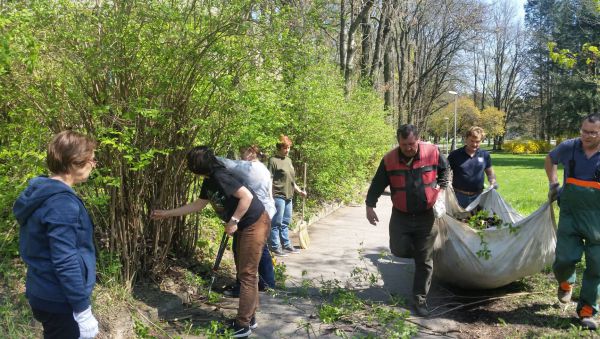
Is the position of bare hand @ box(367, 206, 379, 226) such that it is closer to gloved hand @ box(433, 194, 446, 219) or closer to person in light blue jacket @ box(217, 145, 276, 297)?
gloved hand @ box(433, 194, 446, 219)

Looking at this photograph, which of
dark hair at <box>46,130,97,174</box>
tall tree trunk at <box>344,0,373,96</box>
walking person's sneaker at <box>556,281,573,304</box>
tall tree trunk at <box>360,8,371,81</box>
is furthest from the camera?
tall tree trunk at <box>360,8,371,81</box>

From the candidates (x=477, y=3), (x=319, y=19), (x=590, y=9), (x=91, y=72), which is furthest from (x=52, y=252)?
(x=590, y=9)

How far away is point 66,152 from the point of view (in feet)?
Answer: 7.73

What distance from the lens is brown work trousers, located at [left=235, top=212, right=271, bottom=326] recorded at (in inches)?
156

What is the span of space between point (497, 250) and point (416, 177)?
3.62 ft

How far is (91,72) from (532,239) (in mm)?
4253

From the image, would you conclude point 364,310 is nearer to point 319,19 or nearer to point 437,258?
point 437,258

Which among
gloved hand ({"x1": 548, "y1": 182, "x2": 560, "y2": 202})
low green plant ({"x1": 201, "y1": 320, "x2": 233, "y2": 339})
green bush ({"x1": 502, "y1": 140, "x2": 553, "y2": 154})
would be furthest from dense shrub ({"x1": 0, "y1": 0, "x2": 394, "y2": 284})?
green bush ({"x1": 502, "y1": 140, "x2": 553, "y2": 154})

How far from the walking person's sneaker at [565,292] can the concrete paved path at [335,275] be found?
1.03m

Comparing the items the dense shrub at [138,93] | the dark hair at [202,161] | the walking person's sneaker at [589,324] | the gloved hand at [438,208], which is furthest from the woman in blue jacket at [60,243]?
the walking person's sneaker at [589,324]

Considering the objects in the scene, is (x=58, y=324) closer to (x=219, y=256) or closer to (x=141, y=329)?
(x=141, y=329)

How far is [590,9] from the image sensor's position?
32.0m

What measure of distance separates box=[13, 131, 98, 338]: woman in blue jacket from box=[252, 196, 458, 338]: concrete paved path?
79.4 inches

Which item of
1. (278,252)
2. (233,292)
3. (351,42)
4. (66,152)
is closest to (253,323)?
(233,292)
